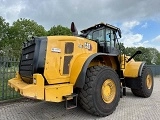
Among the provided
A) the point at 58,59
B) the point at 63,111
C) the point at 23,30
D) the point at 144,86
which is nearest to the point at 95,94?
the point at 58,59

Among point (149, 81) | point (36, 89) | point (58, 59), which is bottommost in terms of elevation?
point (149, 81)

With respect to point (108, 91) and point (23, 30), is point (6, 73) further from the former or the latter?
point (23, 30)

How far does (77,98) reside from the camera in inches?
215

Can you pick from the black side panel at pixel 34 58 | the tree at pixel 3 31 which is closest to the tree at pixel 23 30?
the tree at pixel 3 31

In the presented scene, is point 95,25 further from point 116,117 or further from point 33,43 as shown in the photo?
point 116,117

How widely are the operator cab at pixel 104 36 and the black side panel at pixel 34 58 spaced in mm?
2208

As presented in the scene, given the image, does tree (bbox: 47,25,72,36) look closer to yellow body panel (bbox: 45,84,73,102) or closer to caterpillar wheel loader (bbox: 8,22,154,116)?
caterpillar wheel loader (bbox: 8,22,154,116)

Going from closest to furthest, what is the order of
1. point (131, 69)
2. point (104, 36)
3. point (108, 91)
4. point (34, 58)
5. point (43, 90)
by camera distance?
point (43, 90) < point (34, 58) < point (108, 91) < point (104, 36) < point (131, 69)

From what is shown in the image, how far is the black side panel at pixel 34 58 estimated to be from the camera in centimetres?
507

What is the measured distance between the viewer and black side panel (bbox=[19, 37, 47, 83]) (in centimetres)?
507

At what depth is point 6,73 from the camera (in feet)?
23.8

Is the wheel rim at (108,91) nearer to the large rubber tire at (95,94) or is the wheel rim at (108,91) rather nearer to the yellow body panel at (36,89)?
the large rubber tire at (95,94)

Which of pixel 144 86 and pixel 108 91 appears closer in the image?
pixel 108 91

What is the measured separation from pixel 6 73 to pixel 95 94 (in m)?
3.50
